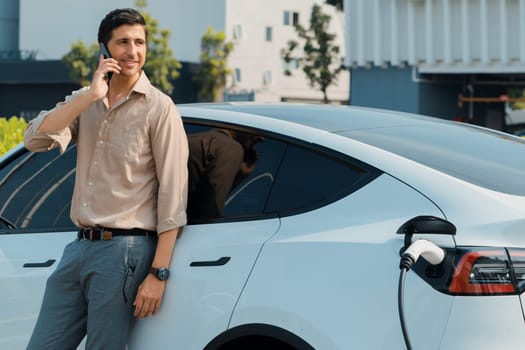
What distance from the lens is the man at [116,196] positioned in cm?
343

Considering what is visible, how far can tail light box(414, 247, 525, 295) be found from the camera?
109 inches

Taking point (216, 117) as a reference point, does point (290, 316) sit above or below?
below

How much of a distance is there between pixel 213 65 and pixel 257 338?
60515mm

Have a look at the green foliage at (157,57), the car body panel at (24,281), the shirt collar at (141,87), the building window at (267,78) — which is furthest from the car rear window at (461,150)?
the building window at (267,78)

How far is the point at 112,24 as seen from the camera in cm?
353

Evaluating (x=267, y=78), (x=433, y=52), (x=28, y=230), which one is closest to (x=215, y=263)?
(x=28, y=230)

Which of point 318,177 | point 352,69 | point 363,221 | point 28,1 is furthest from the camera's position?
point 28,1

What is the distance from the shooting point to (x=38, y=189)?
4203mm

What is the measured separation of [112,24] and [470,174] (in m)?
1.33

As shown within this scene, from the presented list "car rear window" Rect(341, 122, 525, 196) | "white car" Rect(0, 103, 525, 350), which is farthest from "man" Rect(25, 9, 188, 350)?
"car rear window" Rect(341, 122, 525, 196)

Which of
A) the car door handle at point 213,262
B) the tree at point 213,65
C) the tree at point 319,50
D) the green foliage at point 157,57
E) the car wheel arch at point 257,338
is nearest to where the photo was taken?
the car wheel arch at point 257,338

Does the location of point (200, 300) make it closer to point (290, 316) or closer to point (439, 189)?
point (290, 316)

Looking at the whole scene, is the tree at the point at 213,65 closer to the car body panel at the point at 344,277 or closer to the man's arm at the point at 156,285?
the man's arm at the point at 156,285

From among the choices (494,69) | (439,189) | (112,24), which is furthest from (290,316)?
(494,69)
